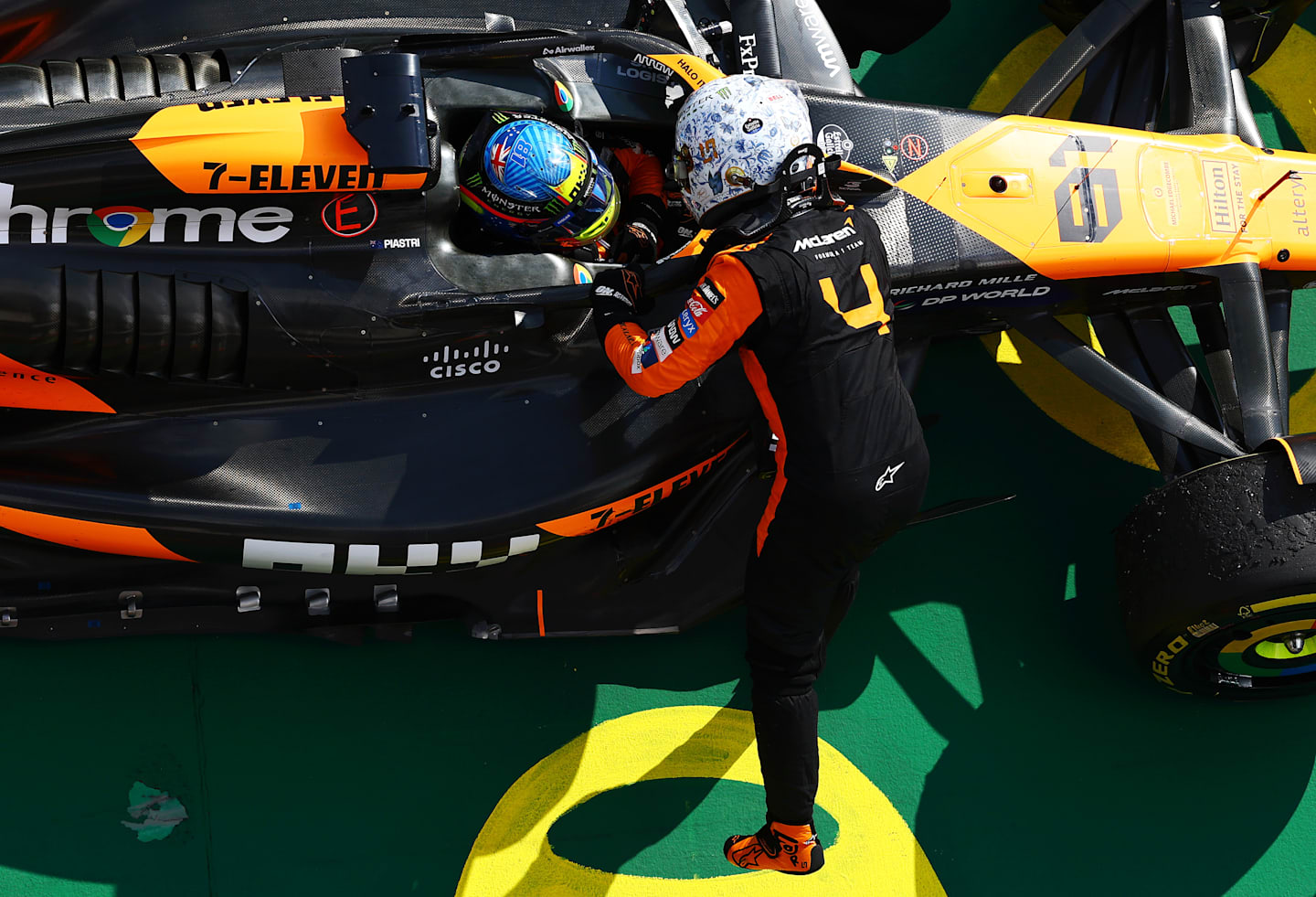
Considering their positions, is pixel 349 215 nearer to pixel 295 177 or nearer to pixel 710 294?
pixel 295 177

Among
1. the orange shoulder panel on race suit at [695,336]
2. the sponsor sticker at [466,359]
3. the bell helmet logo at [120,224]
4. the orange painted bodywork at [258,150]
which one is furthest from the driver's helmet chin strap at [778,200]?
the bell helmet logo at [120,224]

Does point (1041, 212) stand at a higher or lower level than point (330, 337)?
higher

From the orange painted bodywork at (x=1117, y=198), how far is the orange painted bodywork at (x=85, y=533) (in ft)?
8.16

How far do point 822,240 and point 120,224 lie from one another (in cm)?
187

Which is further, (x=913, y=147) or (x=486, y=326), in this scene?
(x=913, y=147)

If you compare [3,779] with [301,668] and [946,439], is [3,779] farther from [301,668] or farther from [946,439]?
[946,439]

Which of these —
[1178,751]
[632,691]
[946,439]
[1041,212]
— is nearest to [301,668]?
[632,691]

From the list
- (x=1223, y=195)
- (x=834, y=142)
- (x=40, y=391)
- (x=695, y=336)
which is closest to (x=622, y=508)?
(x=695, y=336)

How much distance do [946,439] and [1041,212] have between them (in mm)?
1102

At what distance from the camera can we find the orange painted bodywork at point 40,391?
2.95 metres

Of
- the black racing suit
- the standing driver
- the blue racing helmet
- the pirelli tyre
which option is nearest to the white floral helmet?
the standing driver

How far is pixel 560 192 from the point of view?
9.63ft

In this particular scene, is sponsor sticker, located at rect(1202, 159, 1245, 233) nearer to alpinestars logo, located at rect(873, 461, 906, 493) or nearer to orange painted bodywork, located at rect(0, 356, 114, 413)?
alpinestars logo, located at rect(873, 461, 906, 493)

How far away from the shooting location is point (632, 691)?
384 centimetres
